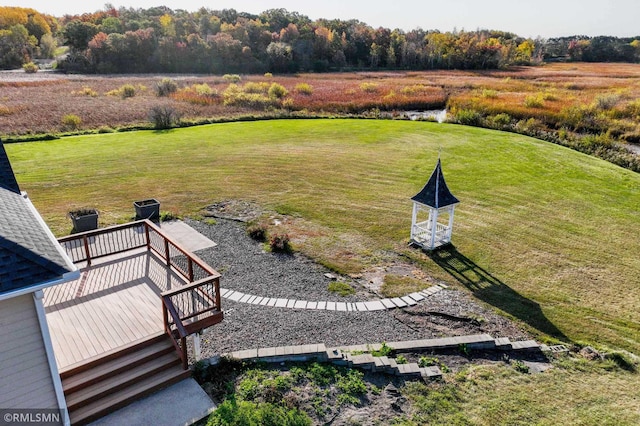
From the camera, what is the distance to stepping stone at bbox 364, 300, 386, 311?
9.97m

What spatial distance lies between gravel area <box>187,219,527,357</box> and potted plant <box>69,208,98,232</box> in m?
4.63

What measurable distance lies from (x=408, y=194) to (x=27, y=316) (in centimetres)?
1506

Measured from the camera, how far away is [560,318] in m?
9.84

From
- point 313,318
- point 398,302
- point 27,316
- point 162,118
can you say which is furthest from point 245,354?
point 162,118

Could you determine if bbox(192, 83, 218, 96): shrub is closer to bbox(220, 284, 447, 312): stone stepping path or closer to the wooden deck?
the wooden deck

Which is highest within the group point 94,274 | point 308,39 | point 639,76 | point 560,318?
point 308,39

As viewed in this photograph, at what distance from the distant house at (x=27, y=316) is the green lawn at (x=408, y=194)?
7.59m

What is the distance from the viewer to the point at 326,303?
33.2ft

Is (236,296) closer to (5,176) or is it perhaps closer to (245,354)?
(245,354)

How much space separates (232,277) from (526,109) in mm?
29802

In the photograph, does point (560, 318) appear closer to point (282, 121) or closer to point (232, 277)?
point (232, 277)

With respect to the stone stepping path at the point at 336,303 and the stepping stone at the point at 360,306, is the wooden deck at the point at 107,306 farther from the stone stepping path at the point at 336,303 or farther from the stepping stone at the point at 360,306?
the stepping stone at the point at 360,306

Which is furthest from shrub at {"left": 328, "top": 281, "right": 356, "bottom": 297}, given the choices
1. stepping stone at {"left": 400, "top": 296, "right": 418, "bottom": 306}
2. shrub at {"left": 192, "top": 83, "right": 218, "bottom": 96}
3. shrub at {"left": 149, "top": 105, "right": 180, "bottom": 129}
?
shrub at {"left": 192, "top": 83, "right": 218, "bottom": 96}

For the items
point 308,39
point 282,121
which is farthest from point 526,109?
point 308,39
